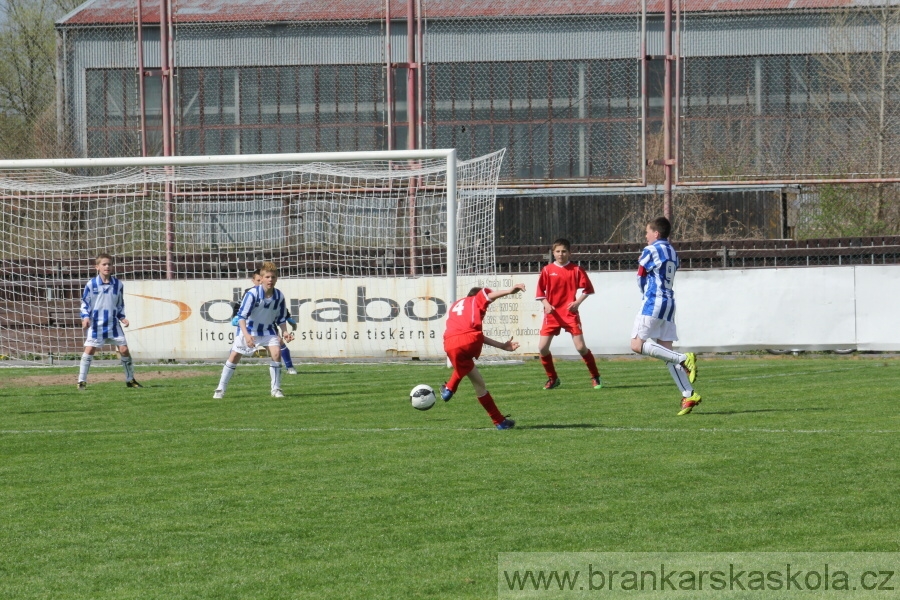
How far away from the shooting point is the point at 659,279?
1236cm

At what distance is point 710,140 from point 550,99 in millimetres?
10891

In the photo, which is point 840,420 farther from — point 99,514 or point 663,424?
point 99,514

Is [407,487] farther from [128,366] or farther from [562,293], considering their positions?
[128,366]

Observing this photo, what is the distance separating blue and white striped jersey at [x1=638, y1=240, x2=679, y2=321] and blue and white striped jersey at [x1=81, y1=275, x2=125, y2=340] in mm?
8100

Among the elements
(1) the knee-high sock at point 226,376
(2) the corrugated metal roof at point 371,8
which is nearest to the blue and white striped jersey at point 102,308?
(1) the knee-high sock at point 226,376

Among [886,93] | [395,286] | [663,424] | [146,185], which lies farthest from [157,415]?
[886,93]

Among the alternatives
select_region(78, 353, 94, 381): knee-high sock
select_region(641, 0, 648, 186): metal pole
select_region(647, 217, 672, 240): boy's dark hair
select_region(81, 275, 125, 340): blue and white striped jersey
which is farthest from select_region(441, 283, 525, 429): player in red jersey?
select_region(641, 0, 648, 186): metal pole

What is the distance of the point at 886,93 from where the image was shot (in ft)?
76.8

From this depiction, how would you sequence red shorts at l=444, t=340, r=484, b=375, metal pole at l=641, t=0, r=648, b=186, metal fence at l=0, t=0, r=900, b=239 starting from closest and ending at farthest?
1. red shorts at l=444, t=340, r=484, b=375
2. metal pole at l=641, t=0, r=648, b=186
3. metal fence at l=0, t=0, r=900, b=239

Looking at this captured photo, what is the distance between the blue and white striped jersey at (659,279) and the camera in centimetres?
1232

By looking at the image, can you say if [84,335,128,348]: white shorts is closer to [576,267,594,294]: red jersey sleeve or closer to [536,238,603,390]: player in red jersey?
[536,238,603,390]: player in red jersey

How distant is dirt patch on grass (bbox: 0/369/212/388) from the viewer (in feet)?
57.6

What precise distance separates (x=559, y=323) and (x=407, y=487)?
808 cm

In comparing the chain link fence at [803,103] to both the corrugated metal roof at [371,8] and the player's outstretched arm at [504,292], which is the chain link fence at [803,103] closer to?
the corrugated metal roof at [371,8]
